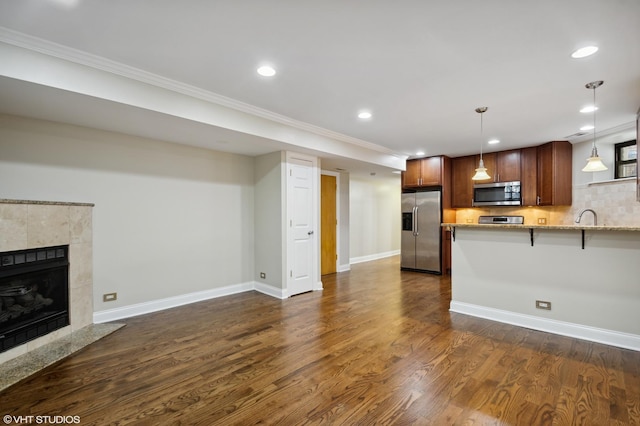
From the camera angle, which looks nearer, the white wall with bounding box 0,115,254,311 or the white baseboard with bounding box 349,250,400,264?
the white wall with bounding box 0,115,254,311

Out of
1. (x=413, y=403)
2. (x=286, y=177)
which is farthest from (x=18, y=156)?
(x=413, y=403)

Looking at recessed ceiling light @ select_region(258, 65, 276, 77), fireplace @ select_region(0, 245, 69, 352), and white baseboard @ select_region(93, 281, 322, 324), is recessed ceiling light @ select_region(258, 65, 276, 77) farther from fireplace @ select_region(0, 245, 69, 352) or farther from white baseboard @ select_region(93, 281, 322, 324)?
white baseboard @ select_region(93, 281, 322, 324)

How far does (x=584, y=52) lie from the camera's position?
2.36 meters

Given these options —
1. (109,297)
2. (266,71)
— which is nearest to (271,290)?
(109,297)

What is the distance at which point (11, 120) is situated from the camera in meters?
2.99

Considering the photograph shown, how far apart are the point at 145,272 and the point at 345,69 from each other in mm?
3423

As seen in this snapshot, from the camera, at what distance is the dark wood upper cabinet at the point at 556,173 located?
16.8ft

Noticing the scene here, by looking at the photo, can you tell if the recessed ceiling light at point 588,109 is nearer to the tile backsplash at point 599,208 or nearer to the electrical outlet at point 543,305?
the tile backsplash at point 599,208

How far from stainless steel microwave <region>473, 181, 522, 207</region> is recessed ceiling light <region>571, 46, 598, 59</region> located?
11.9 ft

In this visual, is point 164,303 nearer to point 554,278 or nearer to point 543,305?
point 543,305

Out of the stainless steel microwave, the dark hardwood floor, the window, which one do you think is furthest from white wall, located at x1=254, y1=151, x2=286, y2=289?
the window

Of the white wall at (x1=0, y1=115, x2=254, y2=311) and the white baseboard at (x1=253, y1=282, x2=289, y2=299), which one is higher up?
the white wall at (x1=0, y1=115, x2=254, y2=311)

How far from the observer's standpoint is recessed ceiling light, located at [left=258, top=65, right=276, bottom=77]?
2.62 metres

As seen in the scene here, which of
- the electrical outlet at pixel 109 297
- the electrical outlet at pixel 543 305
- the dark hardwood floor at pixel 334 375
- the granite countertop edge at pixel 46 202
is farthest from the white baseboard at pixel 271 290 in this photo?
the electrical outlet at pixel 543 305
